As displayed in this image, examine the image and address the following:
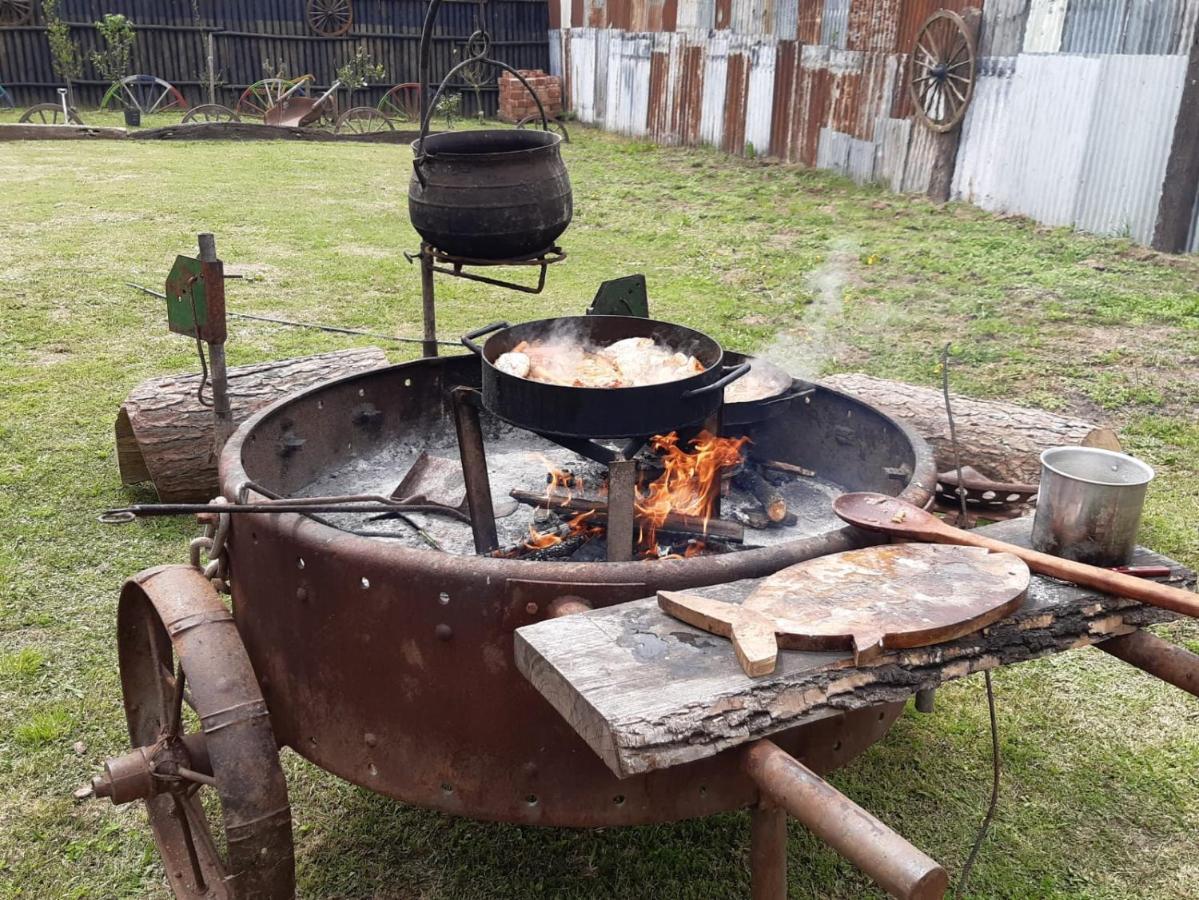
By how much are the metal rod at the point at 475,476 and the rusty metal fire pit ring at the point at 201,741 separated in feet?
2.36

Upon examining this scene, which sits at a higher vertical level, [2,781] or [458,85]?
[458,85]

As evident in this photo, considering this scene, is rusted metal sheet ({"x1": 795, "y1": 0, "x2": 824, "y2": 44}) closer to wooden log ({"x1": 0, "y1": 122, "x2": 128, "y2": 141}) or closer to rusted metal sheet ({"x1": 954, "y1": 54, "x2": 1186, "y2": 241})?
rusted metal sheet ({"x1": 954, "y1": 54, "x2": 1186, "y2": 241})

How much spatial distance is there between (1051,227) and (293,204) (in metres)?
8.14

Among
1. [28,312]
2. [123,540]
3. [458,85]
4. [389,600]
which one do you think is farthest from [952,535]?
[458,85]

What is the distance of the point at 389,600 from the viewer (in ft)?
7.32

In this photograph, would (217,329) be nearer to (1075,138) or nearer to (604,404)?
(604,404)

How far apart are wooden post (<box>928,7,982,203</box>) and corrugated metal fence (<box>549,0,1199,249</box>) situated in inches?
3.4

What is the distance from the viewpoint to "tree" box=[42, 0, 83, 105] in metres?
17.1

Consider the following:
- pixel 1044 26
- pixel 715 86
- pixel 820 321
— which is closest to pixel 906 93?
pixel 1044 26

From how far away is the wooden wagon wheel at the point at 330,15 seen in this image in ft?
61.9

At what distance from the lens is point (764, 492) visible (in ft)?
10.9

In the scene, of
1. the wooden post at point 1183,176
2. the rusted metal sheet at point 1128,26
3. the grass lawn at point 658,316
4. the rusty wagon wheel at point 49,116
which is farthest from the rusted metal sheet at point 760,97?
the rusty wagon wheel at point 49,116

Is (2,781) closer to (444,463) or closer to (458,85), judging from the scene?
(444,463)

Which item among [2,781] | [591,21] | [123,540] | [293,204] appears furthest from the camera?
[591,21]
